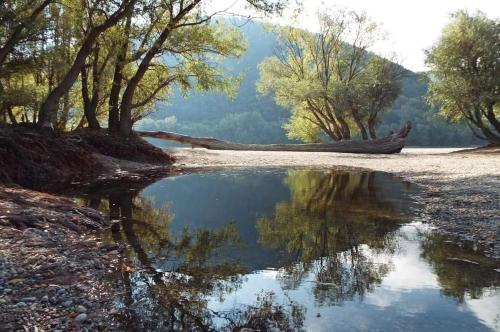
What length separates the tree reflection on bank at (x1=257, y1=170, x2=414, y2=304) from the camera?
5.13m

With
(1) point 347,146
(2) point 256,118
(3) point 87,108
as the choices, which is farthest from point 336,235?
(2) point 256,118

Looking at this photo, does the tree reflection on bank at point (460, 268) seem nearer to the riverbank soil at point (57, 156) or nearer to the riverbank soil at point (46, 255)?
the riverbank soil at point (46, 255)

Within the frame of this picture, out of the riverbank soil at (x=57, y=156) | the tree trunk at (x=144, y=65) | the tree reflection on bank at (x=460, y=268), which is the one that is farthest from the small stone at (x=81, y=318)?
the tree trunk at (x=144, y=65)

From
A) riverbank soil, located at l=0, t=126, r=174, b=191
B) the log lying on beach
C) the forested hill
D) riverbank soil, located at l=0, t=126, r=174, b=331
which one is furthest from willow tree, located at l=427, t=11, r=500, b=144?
the forested hill

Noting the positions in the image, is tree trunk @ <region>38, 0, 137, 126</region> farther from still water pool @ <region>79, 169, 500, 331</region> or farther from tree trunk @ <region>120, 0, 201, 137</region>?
still water pool @ <region>79, 169, 500, 331</region>

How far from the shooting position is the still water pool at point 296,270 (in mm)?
4047

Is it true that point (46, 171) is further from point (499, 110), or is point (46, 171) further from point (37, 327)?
point (499, 110)

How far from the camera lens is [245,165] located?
22625mm

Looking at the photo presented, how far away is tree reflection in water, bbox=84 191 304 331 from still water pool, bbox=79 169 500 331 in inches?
0.5

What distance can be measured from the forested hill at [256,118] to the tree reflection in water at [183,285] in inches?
2249

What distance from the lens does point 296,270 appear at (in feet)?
18.3

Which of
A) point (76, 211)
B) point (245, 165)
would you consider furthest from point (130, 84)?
point (76, 211)

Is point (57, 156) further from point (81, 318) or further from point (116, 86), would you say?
point (81, 318)

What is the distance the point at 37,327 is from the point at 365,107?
43.1m
